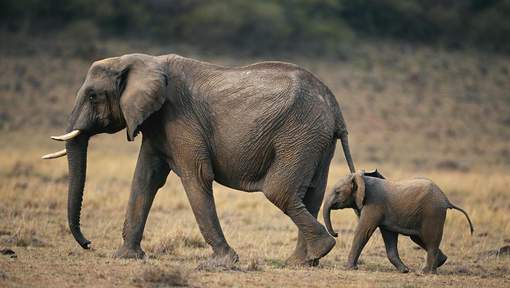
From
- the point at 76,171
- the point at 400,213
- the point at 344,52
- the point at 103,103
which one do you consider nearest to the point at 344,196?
the point at 400,213

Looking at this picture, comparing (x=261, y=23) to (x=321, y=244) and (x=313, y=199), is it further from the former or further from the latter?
(x=321, y=244)

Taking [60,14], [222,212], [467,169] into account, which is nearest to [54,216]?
[222,212]

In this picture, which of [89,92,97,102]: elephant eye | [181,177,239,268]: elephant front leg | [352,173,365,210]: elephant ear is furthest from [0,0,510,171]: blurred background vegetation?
[89,92,97,102]: elephant eye

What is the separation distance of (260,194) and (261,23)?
24814 millimetres

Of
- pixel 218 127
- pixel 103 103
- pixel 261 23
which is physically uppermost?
pixel 103 103

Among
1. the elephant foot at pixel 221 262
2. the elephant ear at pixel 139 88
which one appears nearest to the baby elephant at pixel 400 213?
the elephant foot at pixel 221 262

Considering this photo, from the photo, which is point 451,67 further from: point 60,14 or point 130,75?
point 130,75

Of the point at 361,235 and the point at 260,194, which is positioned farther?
the point at 260,194

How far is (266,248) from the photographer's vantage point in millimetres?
13672

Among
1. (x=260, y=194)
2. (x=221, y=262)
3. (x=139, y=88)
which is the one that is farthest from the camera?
(x=260, y=194)

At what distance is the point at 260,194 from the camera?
70.8 ft

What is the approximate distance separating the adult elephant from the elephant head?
1 cm

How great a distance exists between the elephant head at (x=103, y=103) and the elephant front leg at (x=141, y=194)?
18.2 inches

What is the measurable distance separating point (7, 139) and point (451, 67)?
22923 millimetres
